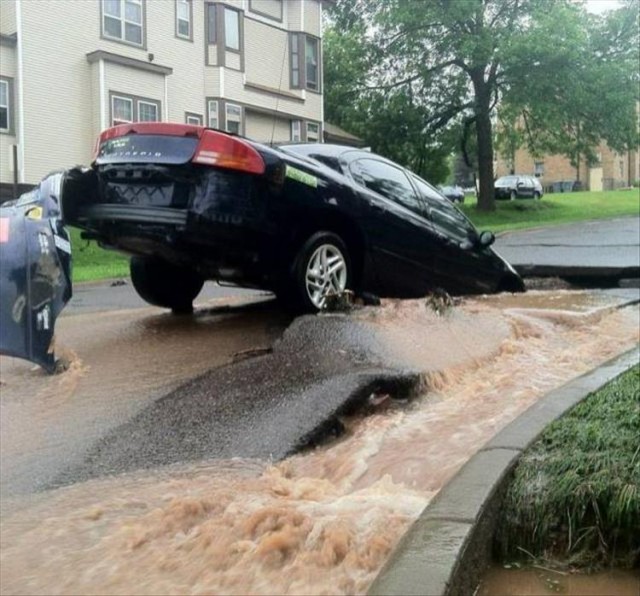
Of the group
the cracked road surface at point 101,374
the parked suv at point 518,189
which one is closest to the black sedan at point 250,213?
the cracked road surface at point 101,374

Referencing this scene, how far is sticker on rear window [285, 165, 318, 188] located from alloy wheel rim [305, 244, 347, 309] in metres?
0.50

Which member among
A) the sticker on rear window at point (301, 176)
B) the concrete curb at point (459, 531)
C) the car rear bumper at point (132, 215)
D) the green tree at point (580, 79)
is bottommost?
the concrete curb at point (459, 531)

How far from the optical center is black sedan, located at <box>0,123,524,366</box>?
20.9 feet

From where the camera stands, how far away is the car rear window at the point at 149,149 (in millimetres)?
6387

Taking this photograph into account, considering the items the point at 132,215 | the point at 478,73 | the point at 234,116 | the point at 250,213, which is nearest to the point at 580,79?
the point at 478,73

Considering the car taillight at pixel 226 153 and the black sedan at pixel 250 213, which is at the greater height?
the car taillight at pixel 226 153

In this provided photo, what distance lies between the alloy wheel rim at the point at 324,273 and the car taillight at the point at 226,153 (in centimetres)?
91

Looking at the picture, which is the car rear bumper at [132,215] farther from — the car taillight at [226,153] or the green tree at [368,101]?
the green tree at [368,101]

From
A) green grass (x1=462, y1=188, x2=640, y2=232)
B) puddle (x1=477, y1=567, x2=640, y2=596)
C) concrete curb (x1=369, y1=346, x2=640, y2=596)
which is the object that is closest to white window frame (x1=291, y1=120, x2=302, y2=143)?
green grass (x1=462, y1=188, x2=640, y2=232)

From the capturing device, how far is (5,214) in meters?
5.66

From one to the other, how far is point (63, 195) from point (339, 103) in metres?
30.7

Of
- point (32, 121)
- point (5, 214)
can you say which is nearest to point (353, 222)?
point (5, 214)

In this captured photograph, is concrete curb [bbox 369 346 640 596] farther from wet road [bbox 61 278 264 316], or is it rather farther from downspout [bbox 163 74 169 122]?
downspout [bbox 163 74 169 122]

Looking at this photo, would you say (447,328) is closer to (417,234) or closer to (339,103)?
(417,234)
